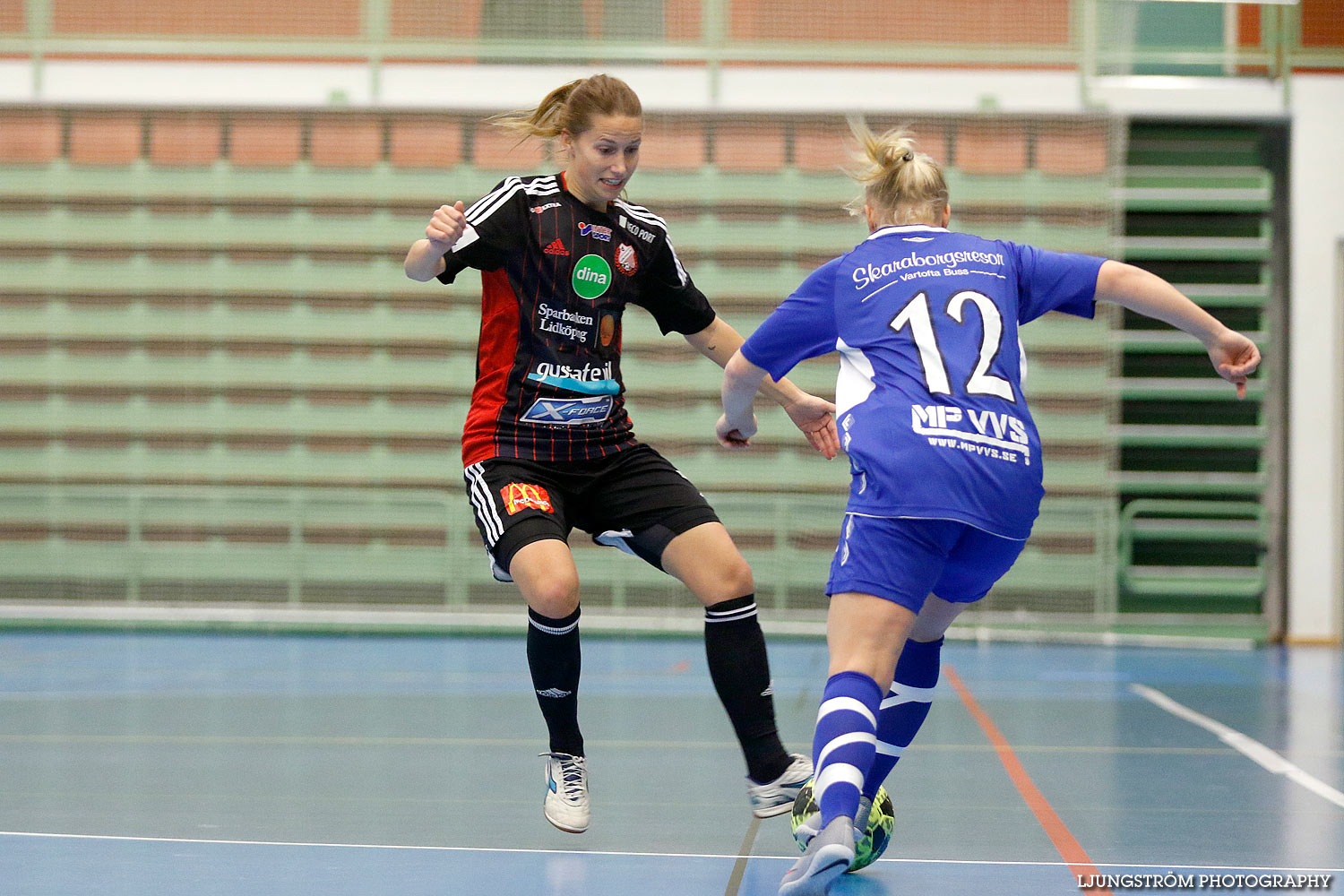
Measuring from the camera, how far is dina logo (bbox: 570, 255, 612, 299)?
3.18 metres

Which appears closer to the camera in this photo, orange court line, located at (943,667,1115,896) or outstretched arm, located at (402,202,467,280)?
orange court line, located at (943,667,1115,896)

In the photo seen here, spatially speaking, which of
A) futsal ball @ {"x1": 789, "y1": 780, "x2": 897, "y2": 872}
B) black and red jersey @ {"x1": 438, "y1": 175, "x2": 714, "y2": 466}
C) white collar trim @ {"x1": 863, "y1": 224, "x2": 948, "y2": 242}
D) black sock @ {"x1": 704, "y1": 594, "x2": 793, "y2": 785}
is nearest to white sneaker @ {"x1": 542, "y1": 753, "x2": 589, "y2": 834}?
black sock @ {"x1": 704, "y1": 594, "x2": 793, "y2": 785}

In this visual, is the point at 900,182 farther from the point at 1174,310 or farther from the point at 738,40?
the point at 738,40

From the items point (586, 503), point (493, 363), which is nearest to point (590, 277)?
point (493, 363)

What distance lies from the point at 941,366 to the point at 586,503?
112 centimetres

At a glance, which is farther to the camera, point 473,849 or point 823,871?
point 473,849

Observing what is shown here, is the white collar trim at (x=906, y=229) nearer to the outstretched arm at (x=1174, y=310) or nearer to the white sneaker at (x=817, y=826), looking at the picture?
the outstretched arm at (x=1174, y=310)

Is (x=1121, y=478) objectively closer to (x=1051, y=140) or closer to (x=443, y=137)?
(x=1051, y=140)

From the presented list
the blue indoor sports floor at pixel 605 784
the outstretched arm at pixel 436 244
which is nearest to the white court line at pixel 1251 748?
the blue indoor sports floor at pixel 605 784

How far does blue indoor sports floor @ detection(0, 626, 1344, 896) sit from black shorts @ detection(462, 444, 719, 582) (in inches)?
28.4

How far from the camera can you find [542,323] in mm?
3154

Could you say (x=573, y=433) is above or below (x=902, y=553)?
above

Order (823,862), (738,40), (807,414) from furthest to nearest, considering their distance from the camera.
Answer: (738,40) < (807,414) < (823,862)

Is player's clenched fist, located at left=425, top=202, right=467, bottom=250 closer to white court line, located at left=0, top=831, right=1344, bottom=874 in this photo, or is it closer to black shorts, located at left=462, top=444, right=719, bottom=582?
black shorts, located at left=462, top=444, right=719, bottom=582
